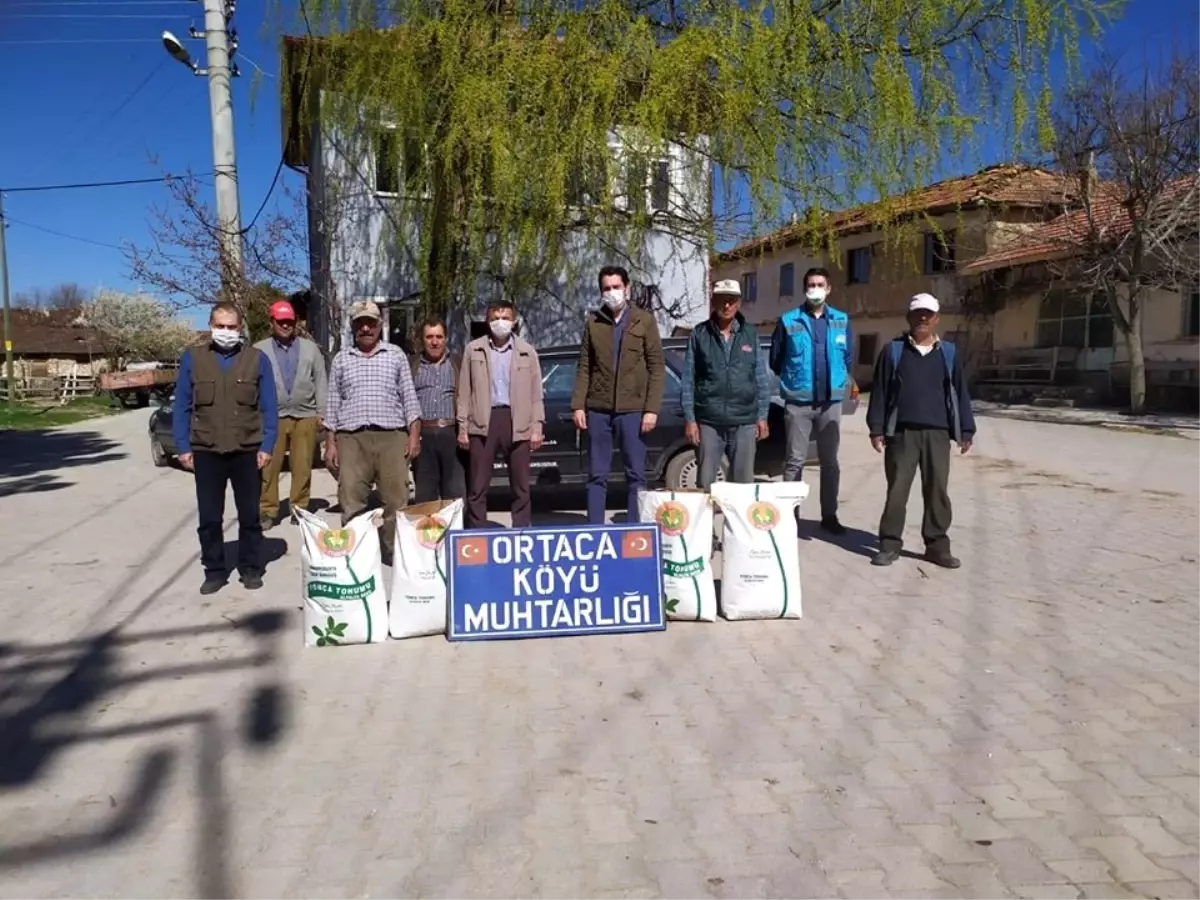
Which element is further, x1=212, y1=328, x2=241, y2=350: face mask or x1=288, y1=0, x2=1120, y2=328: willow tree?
x1=288, y1=0, x2=1120, y2=328: willow tree

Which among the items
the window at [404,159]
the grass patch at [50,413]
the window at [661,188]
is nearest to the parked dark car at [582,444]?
the window at [661,188]

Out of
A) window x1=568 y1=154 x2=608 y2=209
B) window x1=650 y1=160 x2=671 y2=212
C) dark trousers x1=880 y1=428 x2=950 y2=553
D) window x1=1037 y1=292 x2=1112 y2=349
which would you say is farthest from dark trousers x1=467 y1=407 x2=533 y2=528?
window x1=1037 y1=292 x2=1112 y2=349

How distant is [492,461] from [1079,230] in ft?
64.0

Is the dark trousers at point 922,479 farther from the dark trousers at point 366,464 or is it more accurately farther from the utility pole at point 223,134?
the utility pole at point 223,134

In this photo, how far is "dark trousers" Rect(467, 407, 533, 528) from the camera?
5656 millimetres

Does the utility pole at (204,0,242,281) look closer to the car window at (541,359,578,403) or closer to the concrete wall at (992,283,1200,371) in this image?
the car window at (541,359,578,403)

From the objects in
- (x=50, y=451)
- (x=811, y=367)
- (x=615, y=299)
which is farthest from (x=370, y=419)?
(x=50, y=451)

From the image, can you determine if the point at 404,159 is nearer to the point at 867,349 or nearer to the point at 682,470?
the point at 682,470

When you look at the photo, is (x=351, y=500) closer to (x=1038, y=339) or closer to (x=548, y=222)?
(x=548, y=222)

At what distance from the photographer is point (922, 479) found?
5.93 m

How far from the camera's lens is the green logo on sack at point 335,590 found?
4449 mm

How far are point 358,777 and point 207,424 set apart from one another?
287 centimetres

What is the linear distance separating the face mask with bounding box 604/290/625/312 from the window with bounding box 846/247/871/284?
26.5m

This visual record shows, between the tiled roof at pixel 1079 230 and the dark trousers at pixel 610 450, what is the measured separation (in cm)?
1766
